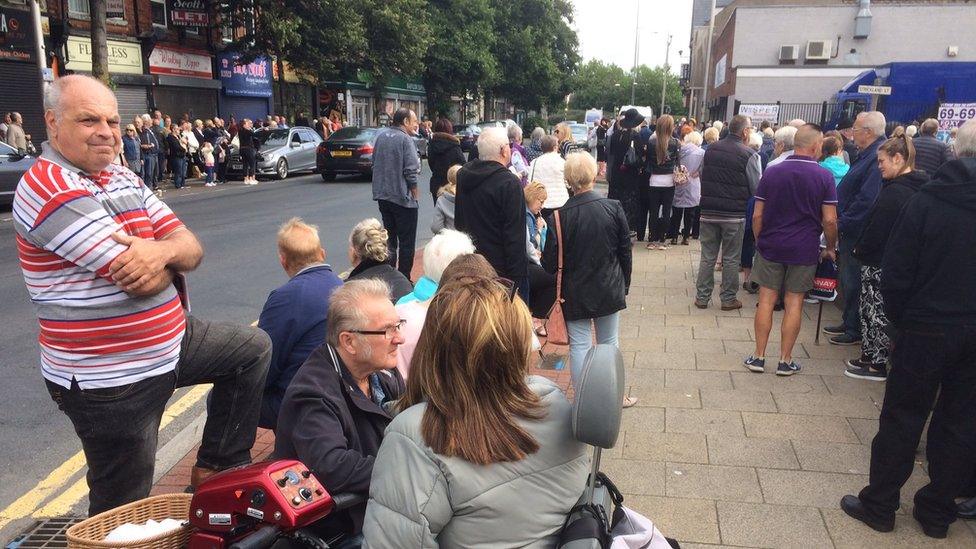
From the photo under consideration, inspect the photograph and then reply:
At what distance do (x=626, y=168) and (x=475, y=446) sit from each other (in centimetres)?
931

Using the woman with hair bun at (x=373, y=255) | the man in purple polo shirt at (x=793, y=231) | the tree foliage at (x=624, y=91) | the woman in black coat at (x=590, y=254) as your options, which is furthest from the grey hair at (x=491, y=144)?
the tree foliage at (x=624, y=91)

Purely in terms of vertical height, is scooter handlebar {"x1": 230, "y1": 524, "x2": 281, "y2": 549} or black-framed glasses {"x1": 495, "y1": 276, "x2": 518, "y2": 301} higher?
black-framed glasses {"x1": 495, "y1": 276, "x2": 518, "y2": 301}

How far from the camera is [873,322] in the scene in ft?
17.6

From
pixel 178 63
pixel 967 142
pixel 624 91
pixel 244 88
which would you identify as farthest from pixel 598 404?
pixel 624 91

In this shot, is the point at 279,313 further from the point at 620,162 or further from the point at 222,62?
the point at 222,62

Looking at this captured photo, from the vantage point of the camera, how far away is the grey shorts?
530cm

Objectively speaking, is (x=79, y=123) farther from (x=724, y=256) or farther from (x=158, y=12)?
(x=158, y=12)

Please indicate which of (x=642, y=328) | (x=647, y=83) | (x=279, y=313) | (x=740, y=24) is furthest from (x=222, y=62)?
(x=647, y=83)

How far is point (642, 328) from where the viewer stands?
675cm

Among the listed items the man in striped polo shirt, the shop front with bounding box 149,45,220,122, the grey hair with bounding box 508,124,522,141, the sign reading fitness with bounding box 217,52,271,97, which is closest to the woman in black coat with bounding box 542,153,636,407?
the man in striped polo shirt

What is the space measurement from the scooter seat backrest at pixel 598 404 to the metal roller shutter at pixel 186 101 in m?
25.7

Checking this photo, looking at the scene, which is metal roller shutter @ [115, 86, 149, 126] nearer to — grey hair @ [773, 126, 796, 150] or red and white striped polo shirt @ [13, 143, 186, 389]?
grey hair @ [773, 126, 796, 150]

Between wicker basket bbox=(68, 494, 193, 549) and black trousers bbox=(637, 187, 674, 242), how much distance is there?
28.9ft

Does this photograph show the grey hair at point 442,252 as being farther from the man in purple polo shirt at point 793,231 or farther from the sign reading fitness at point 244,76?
the sign reading fitness at point 244,76
